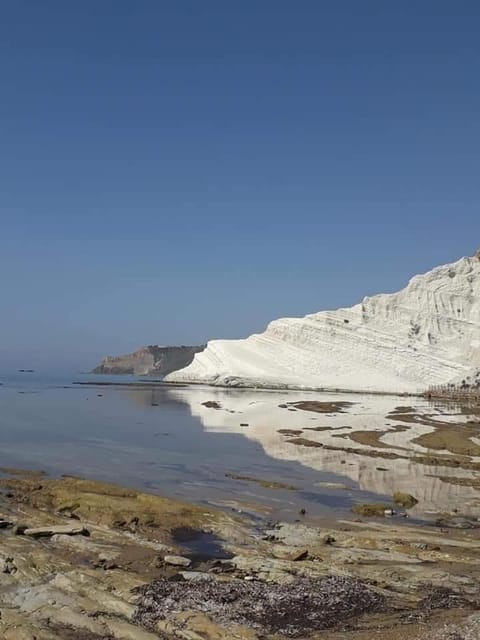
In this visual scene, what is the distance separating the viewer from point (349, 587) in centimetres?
1032

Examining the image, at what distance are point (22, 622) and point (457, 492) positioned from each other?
1515 cm

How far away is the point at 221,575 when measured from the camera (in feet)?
35.4

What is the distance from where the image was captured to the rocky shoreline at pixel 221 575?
860cm

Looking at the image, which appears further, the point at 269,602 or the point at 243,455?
the point at 243,455

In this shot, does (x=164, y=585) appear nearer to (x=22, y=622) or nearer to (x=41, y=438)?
(x=22, y=622)

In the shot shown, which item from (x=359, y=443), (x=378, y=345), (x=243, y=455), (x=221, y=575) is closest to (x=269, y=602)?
(x=221, y=575)

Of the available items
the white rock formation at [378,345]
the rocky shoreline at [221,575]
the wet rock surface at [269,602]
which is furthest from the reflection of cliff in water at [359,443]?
the white rock formation at [378,345]

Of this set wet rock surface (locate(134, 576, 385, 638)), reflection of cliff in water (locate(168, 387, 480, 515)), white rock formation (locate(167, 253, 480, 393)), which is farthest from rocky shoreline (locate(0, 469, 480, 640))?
white rock formation (locate(167, 253, 480, 393))

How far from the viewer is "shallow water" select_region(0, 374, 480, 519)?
19.3m

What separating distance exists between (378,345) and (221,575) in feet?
256

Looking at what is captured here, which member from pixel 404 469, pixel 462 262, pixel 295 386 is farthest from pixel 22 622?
pixel 462 262

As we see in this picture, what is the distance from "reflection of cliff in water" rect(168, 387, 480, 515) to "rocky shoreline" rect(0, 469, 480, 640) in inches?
149

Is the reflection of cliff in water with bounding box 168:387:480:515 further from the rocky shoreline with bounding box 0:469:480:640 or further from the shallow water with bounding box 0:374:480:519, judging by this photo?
the rocky shoreline with bounding box 0:469:480:640

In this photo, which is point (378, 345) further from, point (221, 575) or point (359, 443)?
point (221, 575)
